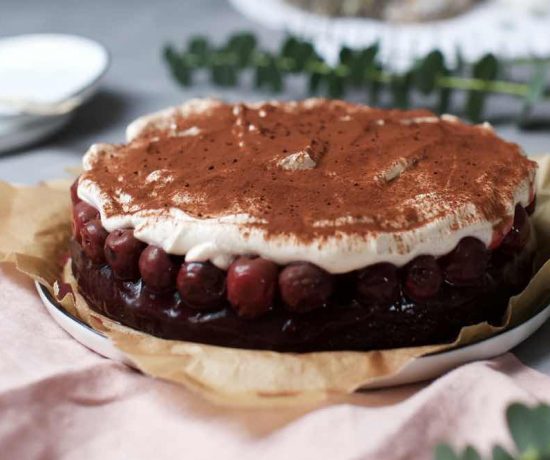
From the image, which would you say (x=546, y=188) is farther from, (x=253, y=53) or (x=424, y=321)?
(x=253, y=53)

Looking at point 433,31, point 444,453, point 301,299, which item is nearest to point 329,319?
point 301,299

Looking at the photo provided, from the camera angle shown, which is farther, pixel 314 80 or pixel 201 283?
pixel 314 80

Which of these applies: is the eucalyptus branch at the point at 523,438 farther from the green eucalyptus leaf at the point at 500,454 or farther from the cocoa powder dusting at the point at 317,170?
the cocoa powder dusting at the point at 317,170

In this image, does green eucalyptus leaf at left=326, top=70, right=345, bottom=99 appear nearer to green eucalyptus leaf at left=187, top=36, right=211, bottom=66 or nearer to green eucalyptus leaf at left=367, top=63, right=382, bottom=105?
green eucalyptus leaf at left=367, top=63, right=382, bottom=105

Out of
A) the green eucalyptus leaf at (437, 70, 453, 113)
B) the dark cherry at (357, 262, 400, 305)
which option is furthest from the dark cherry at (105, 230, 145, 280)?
the green eucalyptus leaf at (437, 70, 453, 113)

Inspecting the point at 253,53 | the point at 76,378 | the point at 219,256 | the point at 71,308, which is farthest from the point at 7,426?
the point at 253,53

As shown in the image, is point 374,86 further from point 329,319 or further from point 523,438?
point 523,438
